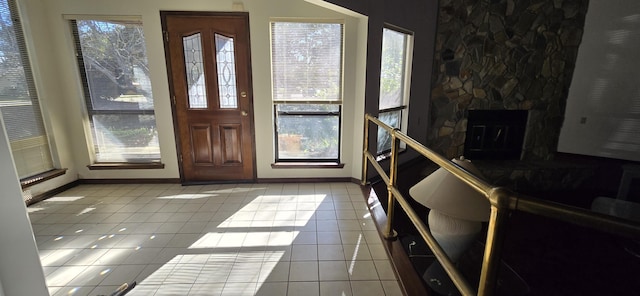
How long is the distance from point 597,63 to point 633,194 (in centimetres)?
196

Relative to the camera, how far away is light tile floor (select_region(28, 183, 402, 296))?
1822 mm

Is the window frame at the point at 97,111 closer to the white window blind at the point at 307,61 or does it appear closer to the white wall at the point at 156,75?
the white wall at the point at 156,75

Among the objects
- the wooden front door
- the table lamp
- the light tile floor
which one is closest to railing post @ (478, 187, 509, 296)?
the table lamp

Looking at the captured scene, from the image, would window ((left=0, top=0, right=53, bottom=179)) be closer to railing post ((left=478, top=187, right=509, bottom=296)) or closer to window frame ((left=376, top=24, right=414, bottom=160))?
window frame ((left=376, top=24, right=414, bottom=160))

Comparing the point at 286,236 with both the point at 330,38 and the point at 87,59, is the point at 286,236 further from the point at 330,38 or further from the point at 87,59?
the point at 87,59

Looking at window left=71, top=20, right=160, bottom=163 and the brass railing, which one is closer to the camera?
the brass railing

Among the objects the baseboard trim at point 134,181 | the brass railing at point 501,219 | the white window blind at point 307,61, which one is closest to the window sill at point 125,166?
the baseboard trim at point 134,181

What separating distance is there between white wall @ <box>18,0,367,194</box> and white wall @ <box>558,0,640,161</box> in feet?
12.3

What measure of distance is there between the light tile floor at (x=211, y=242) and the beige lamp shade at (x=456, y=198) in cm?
61

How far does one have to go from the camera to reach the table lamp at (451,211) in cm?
164

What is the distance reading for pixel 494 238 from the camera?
3.17 feet

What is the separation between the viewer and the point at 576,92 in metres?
4.34

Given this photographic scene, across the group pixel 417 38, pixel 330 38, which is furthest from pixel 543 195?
pixel 330 38

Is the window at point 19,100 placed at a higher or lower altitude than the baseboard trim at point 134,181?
higher
